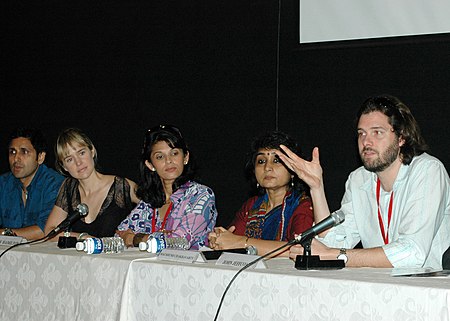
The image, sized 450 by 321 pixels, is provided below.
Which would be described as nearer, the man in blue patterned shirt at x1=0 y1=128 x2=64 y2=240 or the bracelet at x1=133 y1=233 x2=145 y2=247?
the bracelet at x1=133 y1=233 x2=145 y2=247

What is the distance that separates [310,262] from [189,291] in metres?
0.41

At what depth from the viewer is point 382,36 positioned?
12.9 ft

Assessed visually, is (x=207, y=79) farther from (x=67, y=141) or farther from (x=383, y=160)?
(x=383, y=160)

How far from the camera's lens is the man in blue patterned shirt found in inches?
177

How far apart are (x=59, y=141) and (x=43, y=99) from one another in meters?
1.55

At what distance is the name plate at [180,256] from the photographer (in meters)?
2.56

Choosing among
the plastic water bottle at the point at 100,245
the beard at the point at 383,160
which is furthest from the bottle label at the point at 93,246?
the beard at the point at 383,160

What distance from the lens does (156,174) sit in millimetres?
3801

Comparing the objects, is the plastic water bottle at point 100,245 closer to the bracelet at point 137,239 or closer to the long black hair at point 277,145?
the bracelet at point 137,239

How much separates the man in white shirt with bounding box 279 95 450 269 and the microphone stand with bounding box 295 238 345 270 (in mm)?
409

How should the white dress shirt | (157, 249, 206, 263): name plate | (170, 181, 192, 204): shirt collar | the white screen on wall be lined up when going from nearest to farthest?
(157, 249, 206, 263): name plate
the white dress shirt
(170, 181, 192, 204): shirt collar
the white screen on wall

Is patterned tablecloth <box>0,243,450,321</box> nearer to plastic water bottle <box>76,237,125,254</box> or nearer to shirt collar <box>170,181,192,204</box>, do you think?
plastic water bottle <box>76,237,125,254</box>

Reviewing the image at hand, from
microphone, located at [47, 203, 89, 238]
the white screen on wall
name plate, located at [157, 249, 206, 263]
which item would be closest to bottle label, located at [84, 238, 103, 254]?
microphone, located at [47, 203, 89, 238]

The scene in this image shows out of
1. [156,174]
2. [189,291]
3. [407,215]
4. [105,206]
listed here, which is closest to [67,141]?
[105,206]
